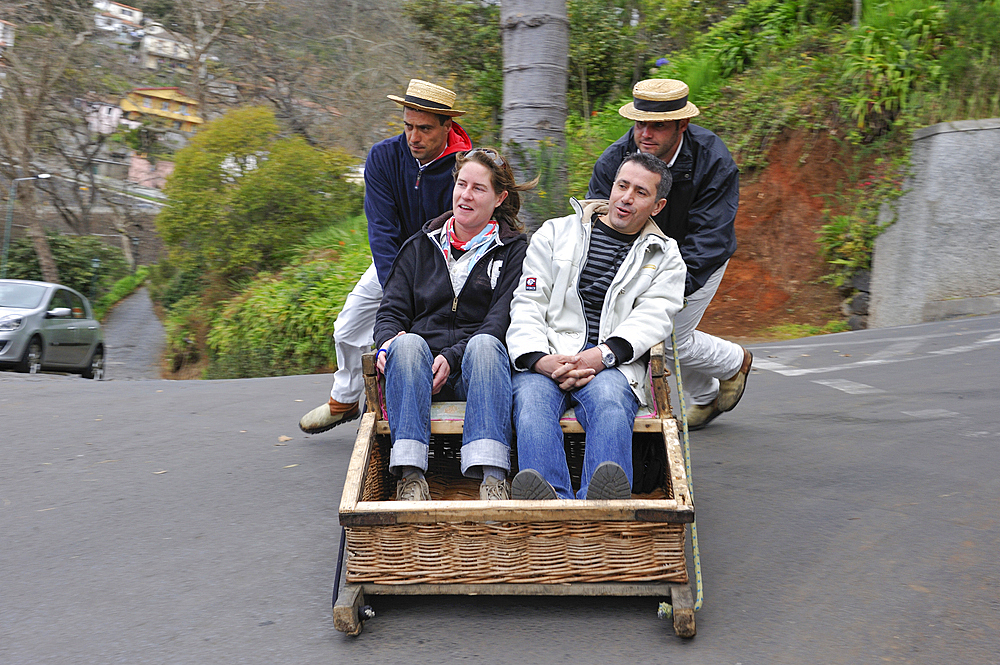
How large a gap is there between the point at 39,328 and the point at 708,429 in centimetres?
1053

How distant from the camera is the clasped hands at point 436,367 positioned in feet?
12.0

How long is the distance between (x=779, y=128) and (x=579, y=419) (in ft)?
33.5

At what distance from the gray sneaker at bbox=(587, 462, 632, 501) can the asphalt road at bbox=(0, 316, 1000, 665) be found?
41 cm

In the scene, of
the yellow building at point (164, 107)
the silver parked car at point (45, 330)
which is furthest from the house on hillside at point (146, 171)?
the silver parked car at point (45, 330)

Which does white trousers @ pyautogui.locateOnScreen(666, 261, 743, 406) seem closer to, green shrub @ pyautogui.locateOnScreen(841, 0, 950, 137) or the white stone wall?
the white stone wall

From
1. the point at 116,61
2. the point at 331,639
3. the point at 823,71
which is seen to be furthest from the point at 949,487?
the point at 116,61

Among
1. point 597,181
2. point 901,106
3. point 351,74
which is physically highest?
point 351,74

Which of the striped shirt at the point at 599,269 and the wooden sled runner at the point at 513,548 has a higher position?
the striped shirt at the point at 599,269

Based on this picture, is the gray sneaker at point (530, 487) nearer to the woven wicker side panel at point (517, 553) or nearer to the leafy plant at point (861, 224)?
the woven wicker side panel at point (517, 553)

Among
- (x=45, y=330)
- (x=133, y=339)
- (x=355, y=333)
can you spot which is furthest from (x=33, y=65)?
(x=355, y=333)

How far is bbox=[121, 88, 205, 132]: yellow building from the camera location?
2742cm

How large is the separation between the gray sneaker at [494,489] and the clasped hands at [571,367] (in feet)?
1.52

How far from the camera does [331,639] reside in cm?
300

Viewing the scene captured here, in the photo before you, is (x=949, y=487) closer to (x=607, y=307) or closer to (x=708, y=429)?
(x=708, y=429)
